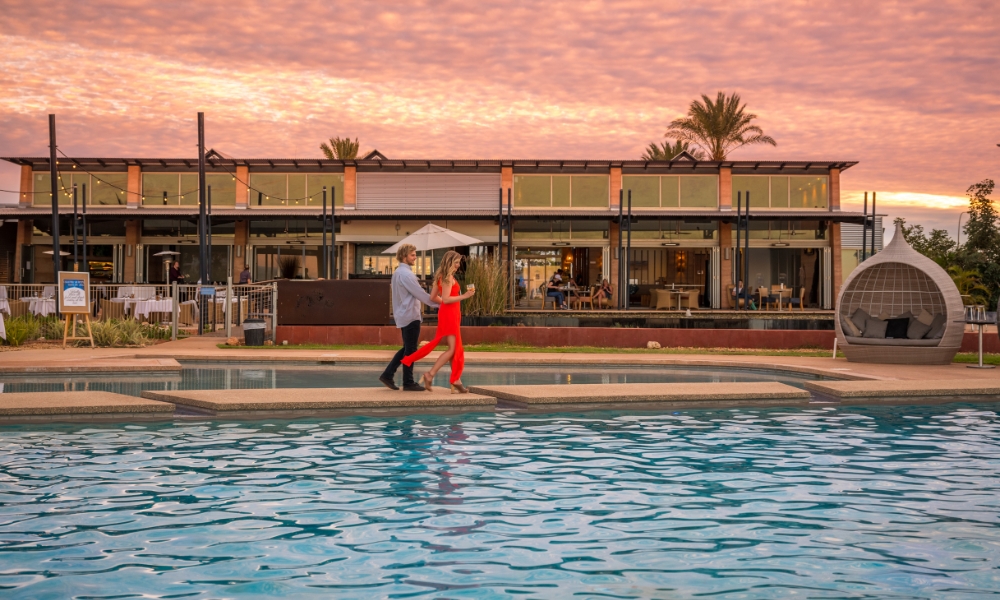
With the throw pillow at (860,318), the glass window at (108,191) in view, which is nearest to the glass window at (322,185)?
the glass window at (108,191)

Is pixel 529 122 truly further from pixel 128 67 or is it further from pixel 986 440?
pixel 986 440

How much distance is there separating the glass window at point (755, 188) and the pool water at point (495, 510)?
2972cm

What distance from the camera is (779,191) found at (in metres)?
37.5

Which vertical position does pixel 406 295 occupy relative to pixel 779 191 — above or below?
below

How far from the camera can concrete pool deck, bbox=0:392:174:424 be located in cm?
836

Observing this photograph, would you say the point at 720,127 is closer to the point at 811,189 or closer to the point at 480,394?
the point at 811,189

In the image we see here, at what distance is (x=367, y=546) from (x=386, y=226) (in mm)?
33006

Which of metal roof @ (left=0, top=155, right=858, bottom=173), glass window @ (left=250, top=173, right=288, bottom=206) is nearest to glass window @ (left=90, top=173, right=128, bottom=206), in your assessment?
metal roof @ (left=0, top=155, right=858, bottom=173)

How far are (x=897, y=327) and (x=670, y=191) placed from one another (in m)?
22.4

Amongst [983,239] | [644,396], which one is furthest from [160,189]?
[644,396]

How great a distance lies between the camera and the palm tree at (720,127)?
42.6 m

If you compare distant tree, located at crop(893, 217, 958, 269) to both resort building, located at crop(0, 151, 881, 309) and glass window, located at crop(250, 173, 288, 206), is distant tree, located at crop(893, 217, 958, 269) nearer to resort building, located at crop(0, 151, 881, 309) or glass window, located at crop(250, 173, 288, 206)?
resort building, located at crop(0, 151, 881, 309)

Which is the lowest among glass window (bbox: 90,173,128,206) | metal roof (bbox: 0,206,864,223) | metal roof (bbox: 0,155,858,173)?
metal roof (bbox: 0,206,864,223)

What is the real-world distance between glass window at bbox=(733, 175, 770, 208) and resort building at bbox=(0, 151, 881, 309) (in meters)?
0.04
